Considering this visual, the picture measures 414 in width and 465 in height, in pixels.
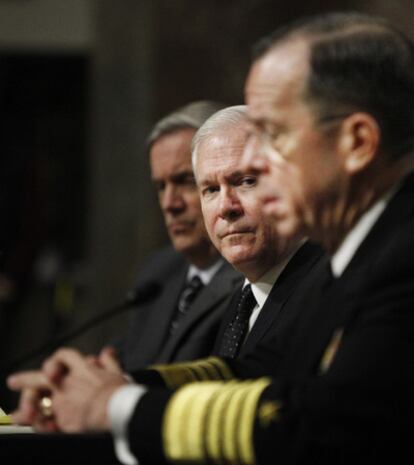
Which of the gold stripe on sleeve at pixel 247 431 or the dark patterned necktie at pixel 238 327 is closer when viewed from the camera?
the gold stripe on sleeve at pixel 247 431

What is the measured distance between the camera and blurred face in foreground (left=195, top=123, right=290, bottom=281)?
11.6 feet

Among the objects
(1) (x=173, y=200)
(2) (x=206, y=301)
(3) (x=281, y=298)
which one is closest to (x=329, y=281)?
(3) (x=281, y=298)

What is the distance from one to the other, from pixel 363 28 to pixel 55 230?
8123 mm

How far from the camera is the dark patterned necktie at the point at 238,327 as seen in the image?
3338 millimetres

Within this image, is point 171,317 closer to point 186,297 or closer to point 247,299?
point 186,297

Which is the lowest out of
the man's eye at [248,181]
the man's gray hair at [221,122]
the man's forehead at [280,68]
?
the man's eye at [248,181]

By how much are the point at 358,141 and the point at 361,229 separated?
15 centimetres

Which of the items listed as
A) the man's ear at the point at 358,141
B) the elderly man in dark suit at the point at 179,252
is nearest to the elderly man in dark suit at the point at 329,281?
the man's ear at the point at 358,141

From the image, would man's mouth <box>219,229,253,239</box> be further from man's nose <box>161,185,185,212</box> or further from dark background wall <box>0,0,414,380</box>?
dark background wall <box>0,0,414,380</box>

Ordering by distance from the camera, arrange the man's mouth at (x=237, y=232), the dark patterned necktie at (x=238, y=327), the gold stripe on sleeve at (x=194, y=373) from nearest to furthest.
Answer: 1. the gold stripe on sleeve at (x=194, y=373)
2. the dark patterned necktie at (x=238, y=327)
3. the man's mouth at (x=237, y=232)

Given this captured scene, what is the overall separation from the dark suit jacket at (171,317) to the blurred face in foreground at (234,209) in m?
0.57

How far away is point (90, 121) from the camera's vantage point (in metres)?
9.95

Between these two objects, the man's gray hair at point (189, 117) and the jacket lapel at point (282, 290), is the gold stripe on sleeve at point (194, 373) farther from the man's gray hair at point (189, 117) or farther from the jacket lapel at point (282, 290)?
the man's gray hair at point (189, 117)

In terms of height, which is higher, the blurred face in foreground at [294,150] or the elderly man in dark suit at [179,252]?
the blurred face in foreground at [294,150]
